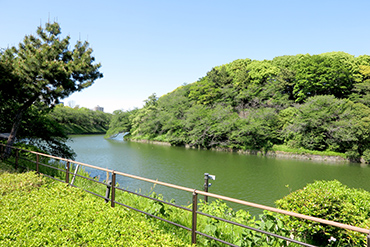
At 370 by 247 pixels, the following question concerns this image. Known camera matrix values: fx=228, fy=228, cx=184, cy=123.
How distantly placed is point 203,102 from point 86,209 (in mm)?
35046

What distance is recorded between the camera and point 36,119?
11.6 metres

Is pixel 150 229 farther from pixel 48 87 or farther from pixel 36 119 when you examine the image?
pixel 36 119

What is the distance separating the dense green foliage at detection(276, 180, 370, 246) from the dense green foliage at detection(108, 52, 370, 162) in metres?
20.8

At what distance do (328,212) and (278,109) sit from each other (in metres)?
28.3

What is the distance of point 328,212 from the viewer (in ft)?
13.6

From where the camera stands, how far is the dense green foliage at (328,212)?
156 inches

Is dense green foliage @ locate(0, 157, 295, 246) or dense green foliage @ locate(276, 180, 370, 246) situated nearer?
dense green foliage @ locate(0, 157, 295, 246)

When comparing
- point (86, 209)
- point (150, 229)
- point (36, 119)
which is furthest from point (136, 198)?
point (36, 119)

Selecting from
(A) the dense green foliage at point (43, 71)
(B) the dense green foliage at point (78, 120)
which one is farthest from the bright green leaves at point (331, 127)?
(B) the dense green foliage at point (78, 120)

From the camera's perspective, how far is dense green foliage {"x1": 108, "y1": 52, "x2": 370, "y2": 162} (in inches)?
910

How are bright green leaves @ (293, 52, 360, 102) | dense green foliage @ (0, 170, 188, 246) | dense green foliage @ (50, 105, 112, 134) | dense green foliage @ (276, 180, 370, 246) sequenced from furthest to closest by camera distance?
dense green foliage @ (50, 105, 112, 134)
bright green leaves @ (293, 52, 360, 102)
dense green foliage @ (276, 180, 370, 246)
dense green foliage @ (0, 170, 188, 246)

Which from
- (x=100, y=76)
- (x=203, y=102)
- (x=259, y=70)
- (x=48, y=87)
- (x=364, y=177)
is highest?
(x=259, y=70)

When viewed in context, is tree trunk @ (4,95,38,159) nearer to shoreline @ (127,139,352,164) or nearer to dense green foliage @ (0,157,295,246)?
dense green foliage @ (0,157,295,246)

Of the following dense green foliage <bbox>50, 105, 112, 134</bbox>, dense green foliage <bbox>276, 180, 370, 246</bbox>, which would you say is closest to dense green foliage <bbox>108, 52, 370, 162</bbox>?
dense green foliage <bbox>276, 180, 370, 246</bbox>
